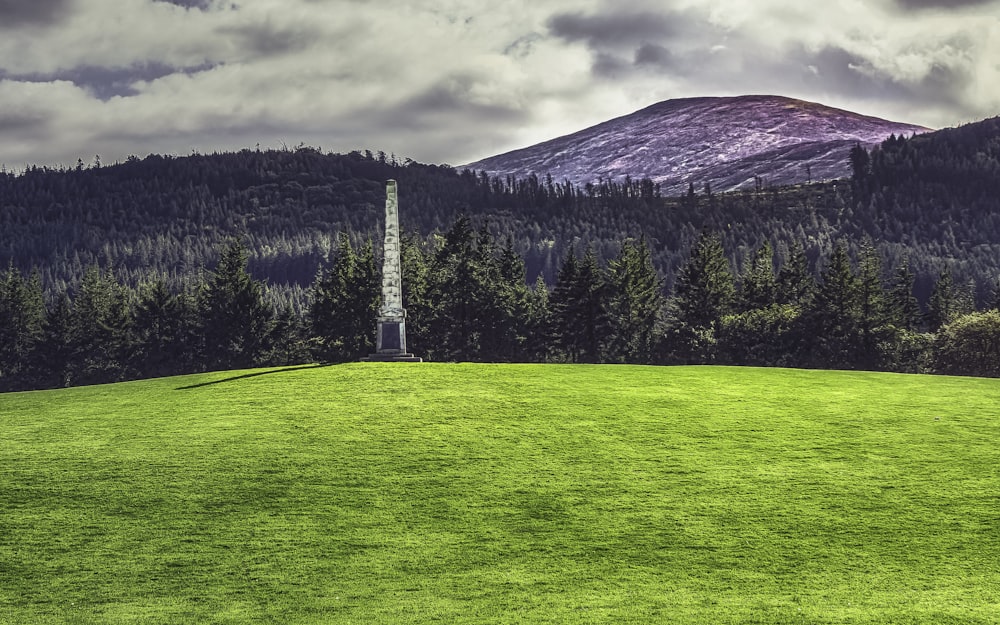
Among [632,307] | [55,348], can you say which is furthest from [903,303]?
[55,348]

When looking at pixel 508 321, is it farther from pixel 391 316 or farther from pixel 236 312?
pixel 391 316

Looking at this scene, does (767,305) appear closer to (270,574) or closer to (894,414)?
(894,414)

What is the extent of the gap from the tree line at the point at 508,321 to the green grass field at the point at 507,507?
49.0 meters

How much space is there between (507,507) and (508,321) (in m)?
74.8

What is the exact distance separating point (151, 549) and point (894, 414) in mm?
33695

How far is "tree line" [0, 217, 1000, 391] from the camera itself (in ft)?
336

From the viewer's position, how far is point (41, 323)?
12175 centimetres

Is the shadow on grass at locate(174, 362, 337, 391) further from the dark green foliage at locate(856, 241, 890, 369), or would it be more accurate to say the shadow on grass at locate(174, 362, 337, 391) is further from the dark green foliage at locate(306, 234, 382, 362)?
the dark green foliage at locate(856, 241, 890, 369)

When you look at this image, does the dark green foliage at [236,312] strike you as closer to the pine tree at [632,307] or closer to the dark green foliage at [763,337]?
the pine tree at [632,307]

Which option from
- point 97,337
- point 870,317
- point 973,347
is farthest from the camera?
point 97,337

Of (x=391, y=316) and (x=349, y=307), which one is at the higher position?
(x=391, y=316)

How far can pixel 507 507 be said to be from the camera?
116 ft

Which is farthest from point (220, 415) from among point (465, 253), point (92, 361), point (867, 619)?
point (92, 361)

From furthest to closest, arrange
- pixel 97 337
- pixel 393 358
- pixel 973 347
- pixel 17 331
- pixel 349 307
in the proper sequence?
pixel 17 331
pixel 97 337
pixel 349 307
pixel 973 347
pixel 393 358
